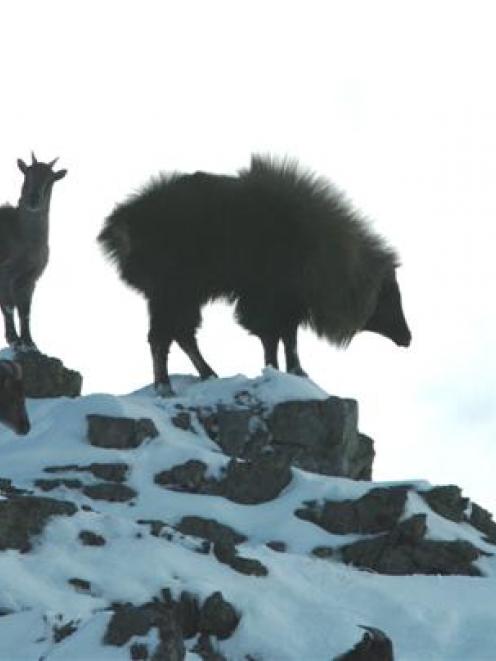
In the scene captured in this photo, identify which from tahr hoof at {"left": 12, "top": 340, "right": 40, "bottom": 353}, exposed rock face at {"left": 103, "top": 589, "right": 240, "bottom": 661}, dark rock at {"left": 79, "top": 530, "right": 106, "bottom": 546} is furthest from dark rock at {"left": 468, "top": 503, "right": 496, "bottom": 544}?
tahr hoof at {"left": 12, "top": 340, "right": 40, "bottom": 353}

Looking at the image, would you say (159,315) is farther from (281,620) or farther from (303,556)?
(281,620)

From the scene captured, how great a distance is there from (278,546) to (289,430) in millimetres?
2764

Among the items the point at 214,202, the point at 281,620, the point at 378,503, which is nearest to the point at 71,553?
the point at 281,620

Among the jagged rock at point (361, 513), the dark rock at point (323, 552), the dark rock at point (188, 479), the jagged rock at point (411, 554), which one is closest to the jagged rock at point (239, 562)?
the dark rock at point (323, 552)

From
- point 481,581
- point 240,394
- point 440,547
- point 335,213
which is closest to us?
point 481,581

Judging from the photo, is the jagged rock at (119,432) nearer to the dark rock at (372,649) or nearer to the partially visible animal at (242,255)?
the partially visible animal at (242,255)

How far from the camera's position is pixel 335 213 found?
18750 mm

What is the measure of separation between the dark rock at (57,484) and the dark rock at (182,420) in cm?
192

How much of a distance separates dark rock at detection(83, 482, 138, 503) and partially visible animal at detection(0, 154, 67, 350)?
10.3 feet

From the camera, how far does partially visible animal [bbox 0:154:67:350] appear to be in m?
17.6

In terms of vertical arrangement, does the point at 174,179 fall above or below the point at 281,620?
above

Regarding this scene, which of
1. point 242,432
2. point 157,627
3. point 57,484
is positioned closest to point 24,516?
point 57,484

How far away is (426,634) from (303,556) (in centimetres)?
203

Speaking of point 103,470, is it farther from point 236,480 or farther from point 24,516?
point 24,516
